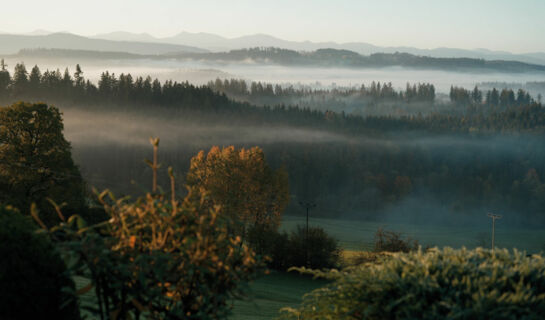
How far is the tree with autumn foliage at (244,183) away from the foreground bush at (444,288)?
160ft

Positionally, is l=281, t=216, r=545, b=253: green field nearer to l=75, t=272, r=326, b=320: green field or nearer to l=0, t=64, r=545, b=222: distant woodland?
l=0, t=64, r=545, b=222: distant woodland

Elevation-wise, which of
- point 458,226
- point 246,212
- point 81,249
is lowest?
point 458,226

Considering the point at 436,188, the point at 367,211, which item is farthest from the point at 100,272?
the point at 436,188

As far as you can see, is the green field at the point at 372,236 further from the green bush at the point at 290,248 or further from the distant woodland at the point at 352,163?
the distant woodland at the point at 352,163

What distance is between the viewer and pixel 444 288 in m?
6.72

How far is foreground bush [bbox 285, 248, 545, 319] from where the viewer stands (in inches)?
257

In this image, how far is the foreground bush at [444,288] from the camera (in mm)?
6520

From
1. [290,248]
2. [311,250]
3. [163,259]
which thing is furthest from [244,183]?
[163,259]

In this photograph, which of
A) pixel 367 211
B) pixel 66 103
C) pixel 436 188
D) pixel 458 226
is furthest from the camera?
pixel 66 103

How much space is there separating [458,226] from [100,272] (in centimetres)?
12509

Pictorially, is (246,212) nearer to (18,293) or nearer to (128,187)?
(18,293)

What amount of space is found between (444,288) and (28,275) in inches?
203

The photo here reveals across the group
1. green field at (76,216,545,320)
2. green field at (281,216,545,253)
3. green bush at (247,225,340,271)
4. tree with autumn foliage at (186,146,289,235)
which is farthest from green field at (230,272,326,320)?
green field at (281,216,545,253)

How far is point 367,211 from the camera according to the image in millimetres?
133875
